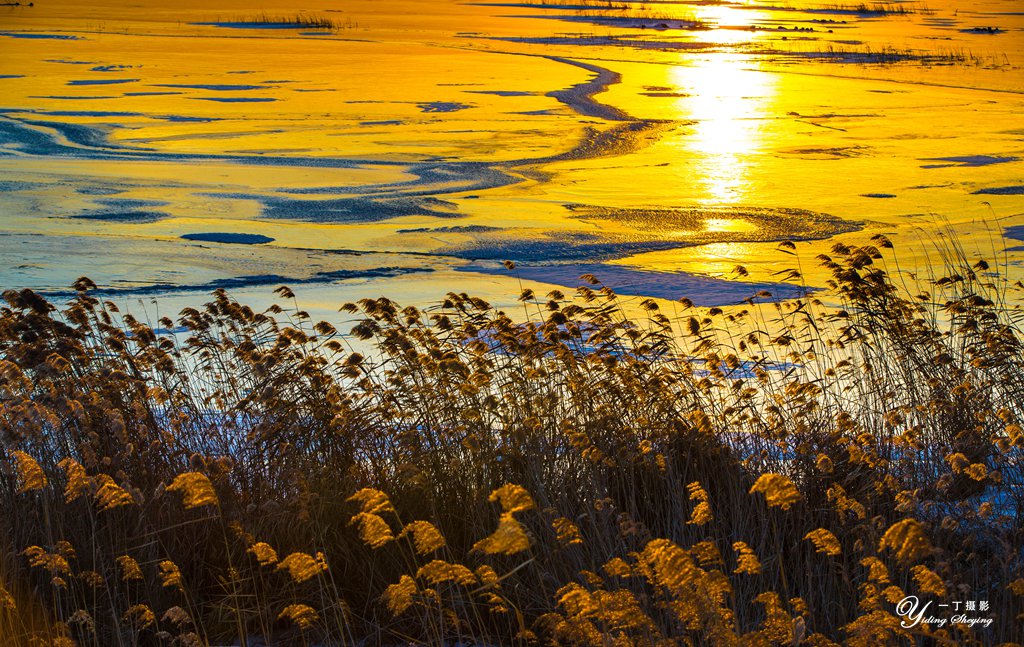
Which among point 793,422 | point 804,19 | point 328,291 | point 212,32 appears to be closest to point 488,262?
point 328,291

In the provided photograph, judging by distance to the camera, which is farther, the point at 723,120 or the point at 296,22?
the point at 296,22

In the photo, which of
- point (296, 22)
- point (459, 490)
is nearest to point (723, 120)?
point (459, 490)

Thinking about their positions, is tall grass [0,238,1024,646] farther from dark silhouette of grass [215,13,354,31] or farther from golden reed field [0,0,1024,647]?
dark silhouette of grass [215,13,354,31]

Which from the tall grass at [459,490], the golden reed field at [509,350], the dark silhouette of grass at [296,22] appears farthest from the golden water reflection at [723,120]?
the dark silhouette of grass at [296,22]

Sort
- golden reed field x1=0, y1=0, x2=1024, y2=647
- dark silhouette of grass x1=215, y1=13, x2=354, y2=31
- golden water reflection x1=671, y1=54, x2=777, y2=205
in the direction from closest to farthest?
golden reed field x1=0, y1=0, x2=1024, y2=647 < golden water reflection x1=671, y1=54, x2=777, y2=205 < dark silhouette of grass x1=215, y1=13, x2=354, y2=31

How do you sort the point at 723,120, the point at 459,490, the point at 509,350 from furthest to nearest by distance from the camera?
the point at 723,120 < the point at 509,350 < the point at 459,490

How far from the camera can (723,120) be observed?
51.0ft

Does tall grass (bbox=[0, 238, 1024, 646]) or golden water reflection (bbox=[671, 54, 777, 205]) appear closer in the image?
tall grass (bbox=[0, 238, 1024, 646])

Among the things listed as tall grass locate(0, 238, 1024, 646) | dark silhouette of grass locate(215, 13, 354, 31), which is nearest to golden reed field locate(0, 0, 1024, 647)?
tall grass locate(0, 238, 1024, 646)

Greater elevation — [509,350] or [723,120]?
[723,120]

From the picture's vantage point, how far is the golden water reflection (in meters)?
11.5

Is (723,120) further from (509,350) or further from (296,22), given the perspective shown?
(296,22)

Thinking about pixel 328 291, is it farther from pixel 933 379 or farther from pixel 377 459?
Result: pixel 933 379

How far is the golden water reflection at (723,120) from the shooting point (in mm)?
11461
